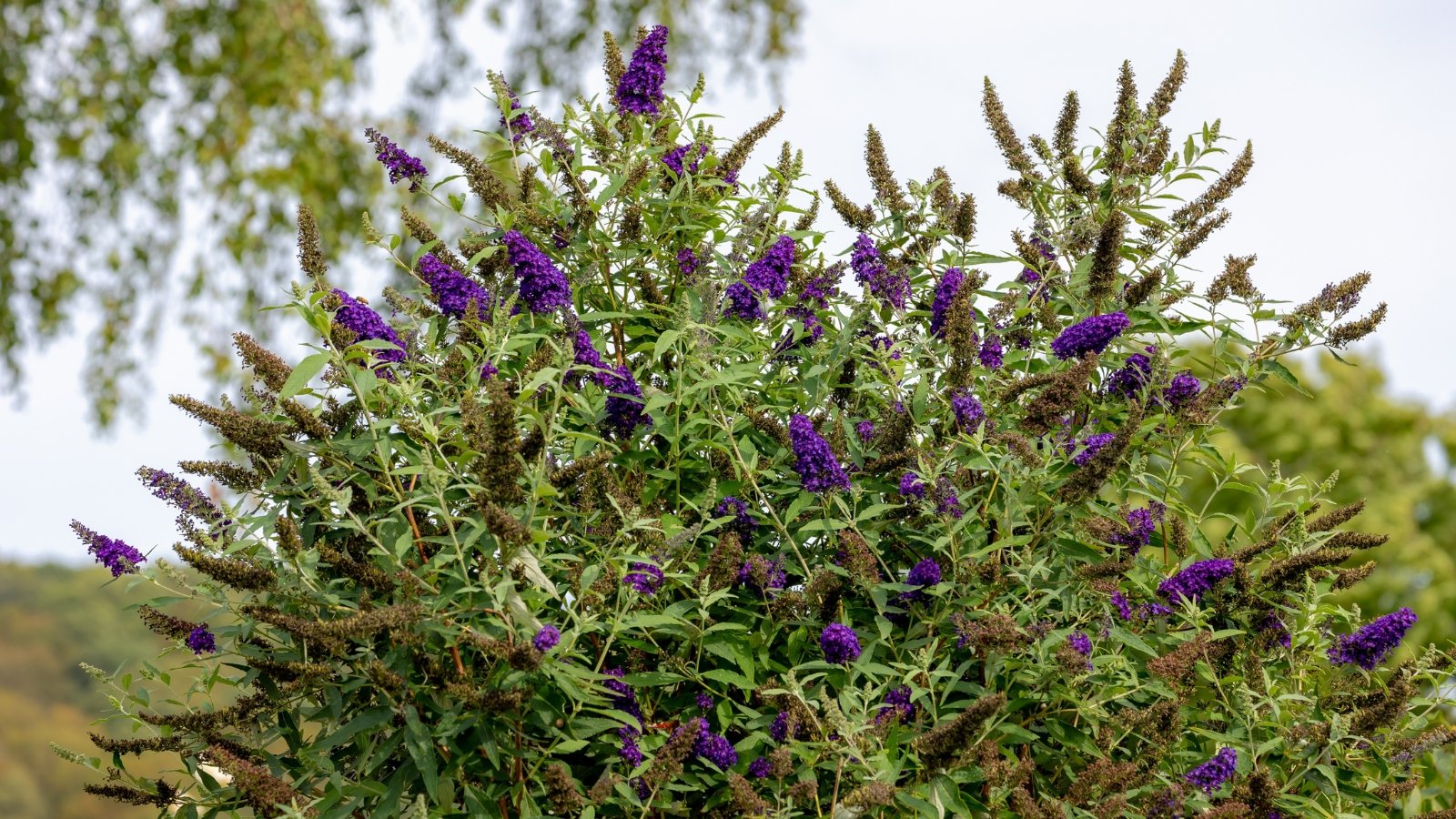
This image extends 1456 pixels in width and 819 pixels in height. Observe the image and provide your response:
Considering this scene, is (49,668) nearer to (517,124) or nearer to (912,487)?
(517,124)

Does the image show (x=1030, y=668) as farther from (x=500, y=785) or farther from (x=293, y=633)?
(x=293, y=633)

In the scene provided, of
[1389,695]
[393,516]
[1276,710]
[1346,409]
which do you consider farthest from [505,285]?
[1346,409]

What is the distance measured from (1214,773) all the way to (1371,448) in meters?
23.9

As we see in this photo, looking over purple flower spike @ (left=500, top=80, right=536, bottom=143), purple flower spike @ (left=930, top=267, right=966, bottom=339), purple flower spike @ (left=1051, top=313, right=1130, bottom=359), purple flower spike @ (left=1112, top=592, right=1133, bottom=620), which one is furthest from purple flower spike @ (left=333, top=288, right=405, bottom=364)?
purple flower spike @ (left=1112, top=592, right=1133, bottom=620)

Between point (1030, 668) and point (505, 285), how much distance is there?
1.48m

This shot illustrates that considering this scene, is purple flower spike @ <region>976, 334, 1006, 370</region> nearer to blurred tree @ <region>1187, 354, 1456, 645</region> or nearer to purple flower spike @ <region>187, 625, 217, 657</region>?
purple flower spike @ <region>187, 625, 217, 657</region>

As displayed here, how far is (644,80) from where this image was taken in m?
3.34

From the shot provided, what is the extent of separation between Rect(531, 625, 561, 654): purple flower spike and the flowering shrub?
0.05 metres

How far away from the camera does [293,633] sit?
260 cm

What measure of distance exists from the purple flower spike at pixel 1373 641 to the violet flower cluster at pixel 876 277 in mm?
1343

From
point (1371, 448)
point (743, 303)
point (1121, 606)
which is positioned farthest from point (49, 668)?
point (1121, 606)

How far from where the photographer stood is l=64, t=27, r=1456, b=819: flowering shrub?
261 cm

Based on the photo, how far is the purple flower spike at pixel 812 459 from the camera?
2.75 meters

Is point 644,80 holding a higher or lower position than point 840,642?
higher
